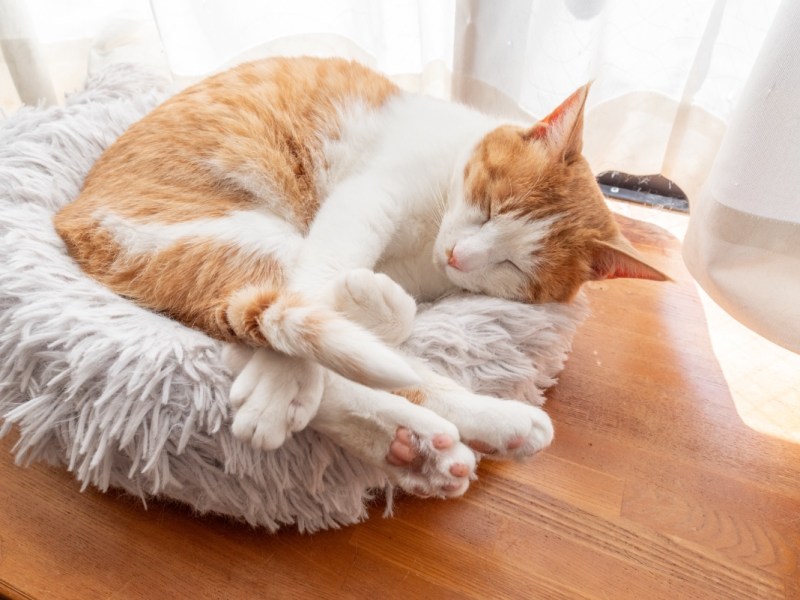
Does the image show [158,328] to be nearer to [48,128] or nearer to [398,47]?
[48,128]

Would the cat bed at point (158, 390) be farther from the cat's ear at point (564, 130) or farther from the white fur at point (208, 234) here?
the cat's ear at point (564, 130)

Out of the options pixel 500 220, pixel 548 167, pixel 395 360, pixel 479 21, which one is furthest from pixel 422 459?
pixel 479 21

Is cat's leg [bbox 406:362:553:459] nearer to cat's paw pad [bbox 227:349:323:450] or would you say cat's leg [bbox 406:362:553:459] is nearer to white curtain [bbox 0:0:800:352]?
cat's paw pad [bbox 227:349:323:450]

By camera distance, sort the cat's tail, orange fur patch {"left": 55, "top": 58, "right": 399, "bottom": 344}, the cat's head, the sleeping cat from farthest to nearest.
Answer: the cat's head < orange fur patch {"left": 55, "top": 58, "right": 399, "bottom": 344} < the sleeping cat < the cat's tail

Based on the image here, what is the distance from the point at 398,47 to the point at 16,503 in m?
1.28

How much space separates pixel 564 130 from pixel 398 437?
567 mm

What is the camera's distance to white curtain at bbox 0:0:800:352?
3.33ft

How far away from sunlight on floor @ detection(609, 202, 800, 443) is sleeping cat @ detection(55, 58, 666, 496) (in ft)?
1.21

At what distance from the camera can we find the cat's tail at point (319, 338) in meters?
0.62

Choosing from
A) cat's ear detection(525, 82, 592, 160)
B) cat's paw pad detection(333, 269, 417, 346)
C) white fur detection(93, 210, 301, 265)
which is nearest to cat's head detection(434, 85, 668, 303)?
cat's ear detection(525, 82, 592, 160)

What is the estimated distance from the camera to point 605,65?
127cm

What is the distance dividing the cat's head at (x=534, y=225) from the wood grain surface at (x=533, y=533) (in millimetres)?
244

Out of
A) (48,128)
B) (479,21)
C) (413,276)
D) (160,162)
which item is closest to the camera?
(160,162)

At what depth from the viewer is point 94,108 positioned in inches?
50.9
